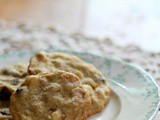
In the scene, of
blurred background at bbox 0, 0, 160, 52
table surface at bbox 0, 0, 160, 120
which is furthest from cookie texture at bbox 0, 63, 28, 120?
blurred background at bbox 0, 0, 160, 52

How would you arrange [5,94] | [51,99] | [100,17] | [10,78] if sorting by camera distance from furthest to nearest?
[100,17]
[10,78]
[5,94]
[51,99]

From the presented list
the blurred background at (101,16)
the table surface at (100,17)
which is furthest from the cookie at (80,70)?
the blurred background at (101,16)

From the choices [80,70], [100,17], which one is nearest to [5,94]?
[80,70]

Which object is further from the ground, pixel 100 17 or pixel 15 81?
pixel 15 81

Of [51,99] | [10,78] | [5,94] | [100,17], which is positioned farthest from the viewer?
[100,17]

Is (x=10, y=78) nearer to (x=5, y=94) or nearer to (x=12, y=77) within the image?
(x=12, y=77)

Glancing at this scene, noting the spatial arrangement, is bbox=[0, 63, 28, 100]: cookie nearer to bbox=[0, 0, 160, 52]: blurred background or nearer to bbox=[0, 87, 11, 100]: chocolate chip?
bbox=[0, 87, 11, 100]: chocolate chip

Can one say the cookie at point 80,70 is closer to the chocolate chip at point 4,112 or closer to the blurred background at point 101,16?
the chocolate chip at point 4,112
